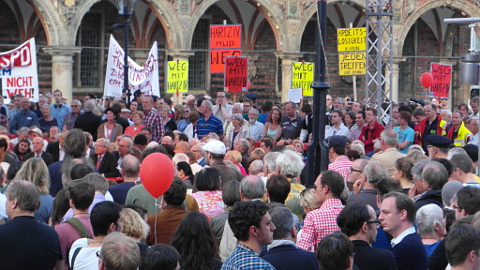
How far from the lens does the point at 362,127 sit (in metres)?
14.0

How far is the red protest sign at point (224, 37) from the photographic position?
66.4 feet

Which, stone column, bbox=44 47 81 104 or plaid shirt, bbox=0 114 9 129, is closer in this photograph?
plaid shirt, bbox=0 114 9 129

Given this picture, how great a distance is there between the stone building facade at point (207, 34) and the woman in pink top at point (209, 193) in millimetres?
17120

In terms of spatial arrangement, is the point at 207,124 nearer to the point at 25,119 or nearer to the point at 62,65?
the point at 25,119

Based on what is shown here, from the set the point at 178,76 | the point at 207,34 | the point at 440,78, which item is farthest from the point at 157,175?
the point at 207,34

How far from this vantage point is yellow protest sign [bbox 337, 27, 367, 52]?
18.2m

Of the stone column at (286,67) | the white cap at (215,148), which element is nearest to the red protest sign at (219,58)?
the stone column at (286,67)

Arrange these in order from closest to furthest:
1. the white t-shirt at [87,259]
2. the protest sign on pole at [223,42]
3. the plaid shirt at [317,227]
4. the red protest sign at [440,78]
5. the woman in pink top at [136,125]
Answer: the white t-shirt at [87,259], the plaid shirt at [317,227], the woman in pink top at [136,125], the protest sign on pole at [223,42], the red protest sign at [440,78]

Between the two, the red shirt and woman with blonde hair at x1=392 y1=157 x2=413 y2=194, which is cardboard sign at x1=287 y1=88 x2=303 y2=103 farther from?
woman with blonde hair at x1=392 y1=157 x2=413 y2=194

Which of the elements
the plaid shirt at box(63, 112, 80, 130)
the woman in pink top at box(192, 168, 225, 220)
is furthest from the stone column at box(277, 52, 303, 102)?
the woman in pink top at box(192, 168, 225, 220)

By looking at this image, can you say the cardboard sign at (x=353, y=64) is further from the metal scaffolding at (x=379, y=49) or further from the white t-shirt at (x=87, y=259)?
the white t-shirt at (x=87, y=259)

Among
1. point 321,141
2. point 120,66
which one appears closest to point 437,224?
point 321,141

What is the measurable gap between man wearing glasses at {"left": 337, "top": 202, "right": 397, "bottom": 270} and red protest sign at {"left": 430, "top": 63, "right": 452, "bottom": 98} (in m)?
18.0

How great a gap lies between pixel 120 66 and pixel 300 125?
6210mm
